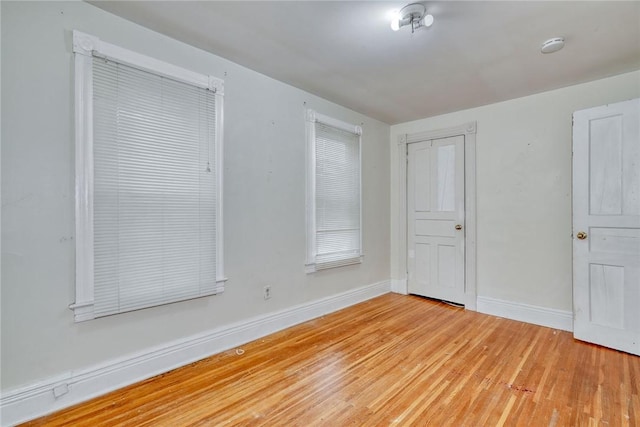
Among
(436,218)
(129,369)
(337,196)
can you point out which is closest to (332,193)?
(337,196)

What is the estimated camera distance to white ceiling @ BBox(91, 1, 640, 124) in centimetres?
192

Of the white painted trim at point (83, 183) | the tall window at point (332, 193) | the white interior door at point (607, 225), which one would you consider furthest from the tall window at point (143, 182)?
the white interior door at point (607, 225)

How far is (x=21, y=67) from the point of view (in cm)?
171

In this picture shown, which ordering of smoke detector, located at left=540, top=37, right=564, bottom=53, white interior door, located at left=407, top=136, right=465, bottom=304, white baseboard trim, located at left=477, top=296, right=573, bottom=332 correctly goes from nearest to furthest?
smoke detector, located at left=540, top=37, right=564, bottom=53, white baseboard trim, located at left=477, top=296, right=573, bottom=332, white interior door, located at left=407, top=136, right=465, bottom=304

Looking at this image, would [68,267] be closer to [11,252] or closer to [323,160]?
[11,252]

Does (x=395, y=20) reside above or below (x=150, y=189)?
above

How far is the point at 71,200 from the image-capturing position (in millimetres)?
1864

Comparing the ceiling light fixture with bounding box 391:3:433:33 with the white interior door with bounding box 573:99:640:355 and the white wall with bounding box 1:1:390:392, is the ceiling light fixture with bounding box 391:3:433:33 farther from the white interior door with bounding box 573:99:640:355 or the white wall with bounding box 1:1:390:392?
the white interior door with bounding box 573:99:640:355

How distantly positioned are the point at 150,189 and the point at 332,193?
1969mm

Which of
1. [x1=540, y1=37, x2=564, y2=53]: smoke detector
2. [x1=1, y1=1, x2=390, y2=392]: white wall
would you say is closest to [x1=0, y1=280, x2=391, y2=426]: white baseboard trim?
[x1=1, y1=1, x2=390, y2=392]: white wall

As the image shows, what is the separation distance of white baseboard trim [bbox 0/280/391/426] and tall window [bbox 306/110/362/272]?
73 centimetres

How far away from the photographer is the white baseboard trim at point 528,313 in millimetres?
3088

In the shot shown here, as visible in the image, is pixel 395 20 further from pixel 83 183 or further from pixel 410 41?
pixel 83 183

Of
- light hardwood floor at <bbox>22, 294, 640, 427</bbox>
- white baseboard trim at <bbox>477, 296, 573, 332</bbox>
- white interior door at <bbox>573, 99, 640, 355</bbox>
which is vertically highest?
white interior door at <bbox>573, 99, 640, 355</bbox>
